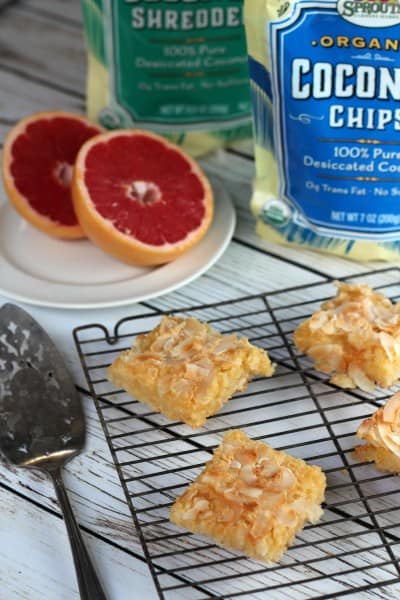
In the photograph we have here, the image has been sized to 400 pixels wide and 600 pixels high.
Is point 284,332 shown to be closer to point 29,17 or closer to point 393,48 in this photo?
point 393,48

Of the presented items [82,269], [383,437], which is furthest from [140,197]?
[383,437]

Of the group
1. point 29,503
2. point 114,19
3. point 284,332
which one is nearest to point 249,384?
point 284,332

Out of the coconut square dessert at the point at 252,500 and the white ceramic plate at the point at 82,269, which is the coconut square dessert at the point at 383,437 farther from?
the white ceramic plate at the point at 82,269

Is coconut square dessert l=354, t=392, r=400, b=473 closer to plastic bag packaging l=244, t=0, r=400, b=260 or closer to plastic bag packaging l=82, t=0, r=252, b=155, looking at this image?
plastic bag packaging l=244, t=0, r=400, b=260

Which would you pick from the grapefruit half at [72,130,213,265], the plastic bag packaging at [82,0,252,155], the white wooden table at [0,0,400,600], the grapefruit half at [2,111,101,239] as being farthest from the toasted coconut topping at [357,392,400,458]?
the plastic bag packaging at [82,0,252,155]

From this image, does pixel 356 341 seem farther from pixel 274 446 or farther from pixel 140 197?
pixel 140 197
